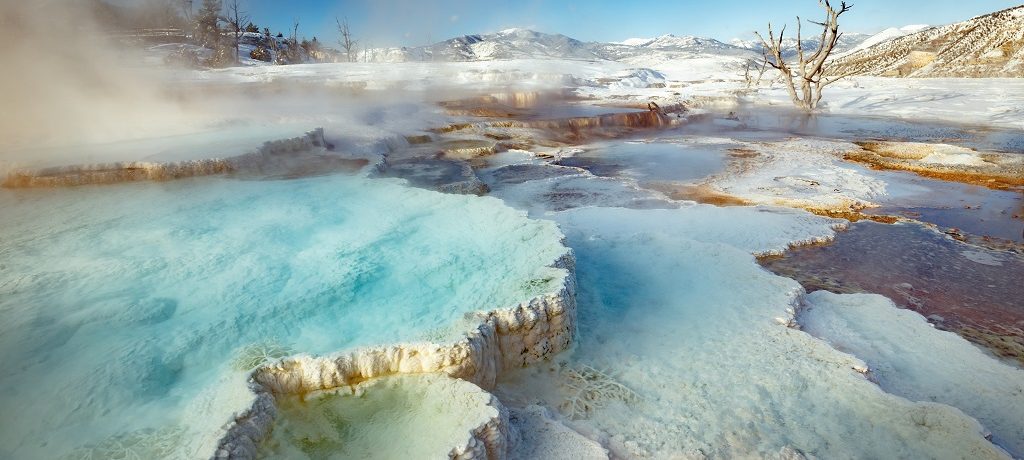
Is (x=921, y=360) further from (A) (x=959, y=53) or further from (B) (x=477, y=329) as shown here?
(A) (x=959, y=53)

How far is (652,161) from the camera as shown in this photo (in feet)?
25.8

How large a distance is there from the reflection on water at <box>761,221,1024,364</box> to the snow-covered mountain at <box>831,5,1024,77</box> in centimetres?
1790

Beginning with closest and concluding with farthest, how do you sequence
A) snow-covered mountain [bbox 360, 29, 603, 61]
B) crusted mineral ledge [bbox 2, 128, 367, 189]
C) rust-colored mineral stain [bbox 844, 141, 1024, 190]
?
crusted mineral ledge [bbox 2, 128, 367, 189] < rust-colored mineral stain [bbox 844, 141, 1024, 190] < snow-covered mountain [bbox 360, 29, 603, 61]

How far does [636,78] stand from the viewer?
24.0m

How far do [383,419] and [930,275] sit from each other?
4.08m

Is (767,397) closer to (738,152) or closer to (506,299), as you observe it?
(506,299)

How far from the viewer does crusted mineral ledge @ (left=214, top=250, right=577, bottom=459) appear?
176 cm

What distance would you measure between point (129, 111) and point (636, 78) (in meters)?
20.6

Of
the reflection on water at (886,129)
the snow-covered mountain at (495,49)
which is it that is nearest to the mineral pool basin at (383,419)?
the reflection on water at (886,129)

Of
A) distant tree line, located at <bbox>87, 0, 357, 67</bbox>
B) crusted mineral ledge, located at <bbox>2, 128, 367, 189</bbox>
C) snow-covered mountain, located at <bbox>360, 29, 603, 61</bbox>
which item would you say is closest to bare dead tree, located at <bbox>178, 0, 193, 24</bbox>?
distant tree line, located at <bbox>87, 0, 357, 67</bbox>

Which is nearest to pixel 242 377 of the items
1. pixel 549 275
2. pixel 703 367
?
pixel 549 275

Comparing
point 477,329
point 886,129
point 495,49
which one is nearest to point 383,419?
point 477,329

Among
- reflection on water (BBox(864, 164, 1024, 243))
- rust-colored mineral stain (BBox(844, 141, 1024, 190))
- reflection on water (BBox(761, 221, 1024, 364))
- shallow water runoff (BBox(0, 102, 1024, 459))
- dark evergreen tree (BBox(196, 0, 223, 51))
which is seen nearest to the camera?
shallow water runoff (BBox(0, 102, 1024, 459))

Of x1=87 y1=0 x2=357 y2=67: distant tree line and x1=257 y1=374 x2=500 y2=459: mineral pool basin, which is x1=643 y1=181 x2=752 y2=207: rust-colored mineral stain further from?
x1=87 y1=0 x2=357 y2=67: distant tree line
